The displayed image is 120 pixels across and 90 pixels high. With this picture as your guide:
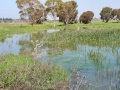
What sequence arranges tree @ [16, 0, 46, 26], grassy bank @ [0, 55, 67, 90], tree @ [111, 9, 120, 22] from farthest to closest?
tree @ [111, 9, 120, 22] < tree @ [16, 0, 46, 26] < grassy bank @ [0, 55, 67, 90]

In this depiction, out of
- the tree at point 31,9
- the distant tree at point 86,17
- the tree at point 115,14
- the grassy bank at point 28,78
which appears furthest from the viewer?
the tree at point 115,14

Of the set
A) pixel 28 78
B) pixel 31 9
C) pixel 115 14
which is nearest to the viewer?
pixel 28 78

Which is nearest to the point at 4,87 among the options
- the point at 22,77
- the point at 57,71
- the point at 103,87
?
the point at 22,77

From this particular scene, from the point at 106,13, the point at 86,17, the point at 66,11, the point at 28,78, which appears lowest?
the point at 86,17

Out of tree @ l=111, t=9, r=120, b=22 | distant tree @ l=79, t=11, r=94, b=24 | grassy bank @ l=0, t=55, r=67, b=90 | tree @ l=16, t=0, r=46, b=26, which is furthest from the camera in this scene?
tree @ l=111, t=9, r=120, b=22

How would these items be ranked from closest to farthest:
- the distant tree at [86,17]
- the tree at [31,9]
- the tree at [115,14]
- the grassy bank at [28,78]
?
the grassy bank at [28,78], the tree at [31,9], the distant tree at [86,17], the tree at [115,14]

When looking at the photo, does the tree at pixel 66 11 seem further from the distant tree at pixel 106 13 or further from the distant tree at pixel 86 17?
the distant tree at pixel 106 13

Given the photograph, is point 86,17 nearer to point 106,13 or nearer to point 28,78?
point 106,13

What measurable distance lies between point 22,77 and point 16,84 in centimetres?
34

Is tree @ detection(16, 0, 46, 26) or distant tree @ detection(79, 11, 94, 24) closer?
tree @ detection(16, 0, 46, 26)

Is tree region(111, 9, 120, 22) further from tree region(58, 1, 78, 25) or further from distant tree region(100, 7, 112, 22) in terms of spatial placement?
tree region(58, 1, 78, 25)

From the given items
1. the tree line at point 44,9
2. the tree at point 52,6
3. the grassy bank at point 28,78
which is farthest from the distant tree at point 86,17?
the grassy bank at point 28,78

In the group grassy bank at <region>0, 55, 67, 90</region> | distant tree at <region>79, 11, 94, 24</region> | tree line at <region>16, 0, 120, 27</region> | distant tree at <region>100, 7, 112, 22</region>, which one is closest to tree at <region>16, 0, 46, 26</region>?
tree line at <region>16, 0, 120, 27</region>

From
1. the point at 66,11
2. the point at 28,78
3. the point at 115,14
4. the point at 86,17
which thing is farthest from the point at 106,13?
the point at 28,78
